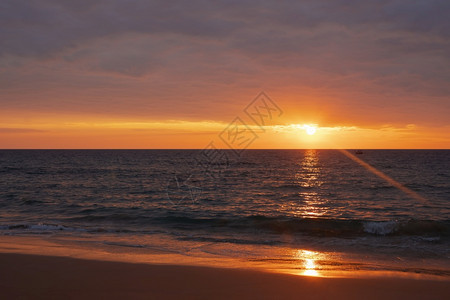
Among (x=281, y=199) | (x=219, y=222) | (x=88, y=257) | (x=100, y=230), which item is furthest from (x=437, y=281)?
(x=281, y=199)

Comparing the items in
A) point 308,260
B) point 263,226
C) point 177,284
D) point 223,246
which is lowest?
point 263,226

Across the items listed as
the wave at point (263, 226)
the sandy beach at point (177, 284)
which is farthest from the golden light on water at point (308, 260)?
the wave at point (263, 226)

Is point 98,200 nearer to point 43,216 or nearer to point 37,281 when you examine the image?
point 43,216

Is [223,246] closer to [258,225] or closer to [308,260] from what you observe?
[308,260]

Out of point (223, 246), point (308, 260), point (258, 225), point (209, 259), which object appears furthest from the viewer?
point (258, 225)

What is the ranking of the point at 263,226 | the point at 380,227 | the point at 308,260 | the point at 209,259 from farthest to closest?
the point at 263,226
the point at 380,227
the point at 308,260
the point at 209,259

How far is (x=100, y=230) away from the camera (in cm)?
1575

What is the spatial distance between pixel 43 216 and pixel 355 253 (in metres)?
16.1

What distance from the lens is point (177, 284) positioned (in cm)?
764

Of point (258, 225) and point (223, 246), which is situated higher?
point (223, 246)

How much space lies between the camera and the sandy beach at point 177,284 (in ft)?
22.9

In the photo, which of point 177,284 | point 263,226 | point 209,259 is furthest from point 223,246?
point 177,284

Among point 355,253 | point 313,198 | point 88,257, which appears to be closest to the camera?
point 88,257

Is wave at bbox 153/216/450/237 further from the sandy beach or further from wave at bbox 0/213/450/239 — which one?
the sandy beach
